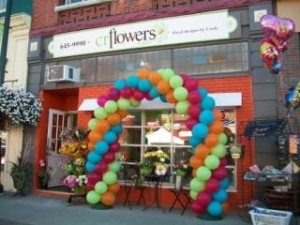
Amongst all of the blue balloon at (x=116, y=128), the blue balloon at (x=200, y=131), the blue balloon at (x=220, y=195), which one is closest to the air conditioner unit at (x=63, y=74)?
the blue balloon at (x=116, y=128)

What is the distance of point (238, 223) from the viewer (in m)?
7.44

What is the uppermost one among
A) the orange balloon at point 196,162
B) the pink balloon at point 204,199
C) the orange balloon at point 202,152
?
the orange balloon at point 202,152

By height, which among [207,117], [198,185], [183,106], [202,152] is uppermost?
[183,106]

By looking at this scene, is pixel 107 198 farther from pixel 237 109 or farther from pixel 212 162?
pixel 237 109

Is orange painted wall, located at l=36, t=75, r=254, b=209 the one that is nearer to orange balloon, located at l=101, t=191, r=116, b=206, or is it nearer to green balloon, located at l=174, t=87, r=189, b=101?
orange balloon, located at l=101, t=191, r=116, b=206

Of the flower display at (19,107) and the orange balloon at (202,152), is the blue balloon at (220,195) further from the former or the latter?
the flower display at (19,107)

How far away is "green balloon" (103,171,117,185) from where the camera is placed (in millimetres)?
8445

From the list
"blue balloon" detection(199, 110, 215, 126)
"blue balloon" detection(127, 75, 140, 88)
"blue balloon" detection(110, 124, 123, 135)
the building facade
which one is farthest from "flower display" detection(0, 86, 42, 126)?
"blue balloon" detection(199, 110, 215, 126)

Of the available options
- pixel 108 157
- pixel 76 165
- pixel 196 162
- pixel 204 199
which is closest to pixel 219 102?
pixel 196 162

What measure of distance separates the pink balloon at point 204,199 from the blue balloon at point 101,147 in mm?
2315

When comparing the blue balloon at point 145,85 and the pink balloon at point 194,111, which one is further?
the blue balloon at point 145,85

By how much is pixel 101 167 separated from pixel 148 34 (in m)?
3.65

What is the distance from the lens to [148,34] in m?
9.75

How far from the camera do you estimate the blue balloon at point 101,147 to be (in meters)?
8.36
